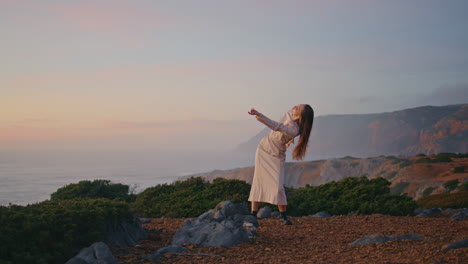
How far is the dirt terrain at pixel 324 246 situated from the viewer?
607cm

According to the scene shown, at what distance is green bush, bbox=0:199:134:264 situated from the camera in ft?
18.0

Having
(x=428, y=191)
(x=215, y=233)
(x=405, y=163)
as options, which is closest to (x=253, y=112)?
(x=215, y=233)

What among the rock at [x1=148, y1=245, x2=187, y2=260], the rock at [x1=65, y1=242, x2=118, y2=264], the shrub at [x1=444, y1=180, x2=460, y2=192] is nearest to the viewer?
the rock at [x1=65, y1=242, x2=118, y2=264]

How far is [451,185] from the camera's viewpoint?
28109 millimetres

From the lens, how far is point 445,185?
28516 mm

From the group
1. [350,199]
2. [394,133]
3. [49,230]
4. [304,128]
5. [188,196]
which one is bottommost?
[350,199]

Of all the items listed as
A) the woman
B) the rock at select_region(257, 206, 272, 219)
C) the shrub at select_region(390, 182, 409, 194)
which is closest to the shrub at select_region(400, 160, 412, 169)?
the shrub at select_region(390, 182, 409, 194)

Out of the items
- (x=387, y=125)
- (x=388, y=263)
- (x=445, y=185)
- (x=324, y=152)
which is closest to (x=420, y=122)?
(x=387, y=125)

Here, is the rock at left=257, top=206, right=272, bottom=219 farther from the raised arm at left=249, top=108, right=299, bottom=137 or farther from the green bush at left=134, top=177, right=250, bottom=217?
the raised arm at left=249, top=108, right=299, bottom=137

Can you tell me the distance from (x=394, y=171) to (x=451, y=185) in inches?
663

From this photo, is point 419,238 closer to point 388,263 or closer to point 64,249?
point 388,263

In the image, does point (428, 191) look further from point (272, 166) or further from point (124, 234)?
point (124, 234)

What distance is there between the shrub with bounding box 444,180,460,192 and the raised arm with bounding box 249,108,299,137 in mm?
23558

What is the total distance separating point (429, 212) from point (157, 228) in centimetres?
782
